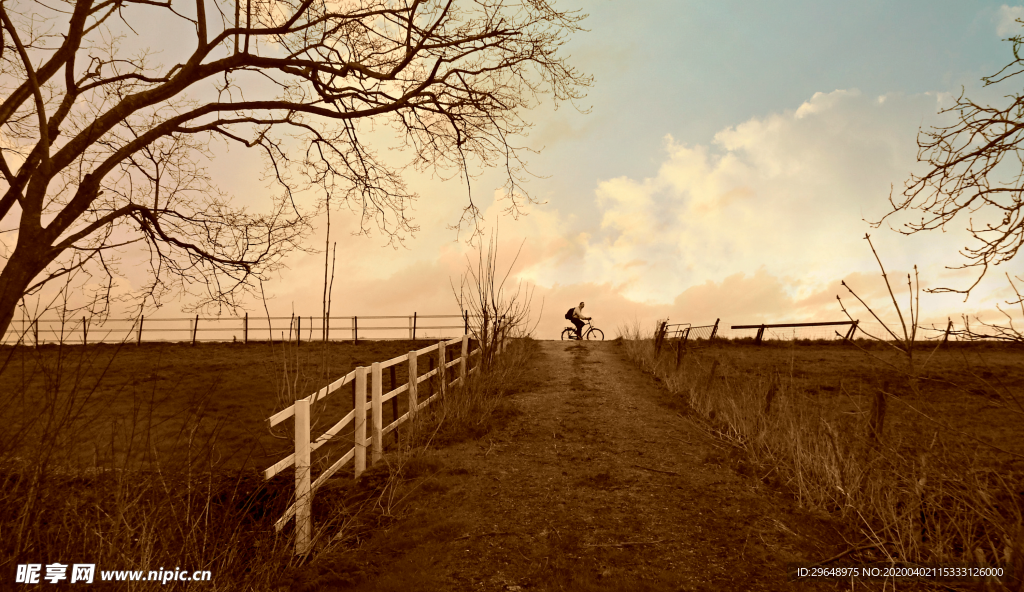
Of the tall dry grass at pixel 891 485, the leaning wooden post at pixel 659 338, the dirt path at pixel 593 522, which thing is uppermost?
the leaning wooden post at pixel 659 338

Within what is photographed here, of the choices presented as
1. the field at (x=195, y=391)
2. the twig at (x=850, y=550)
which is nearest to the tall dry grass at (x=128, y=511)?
the field at (x=195, y=391)

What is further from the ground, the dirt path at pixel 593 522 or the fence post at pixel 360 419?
the fence post at pixel 360 419

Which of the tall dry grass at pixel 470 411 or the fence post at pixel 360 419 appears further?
the tall dry grass at pixel 470 411

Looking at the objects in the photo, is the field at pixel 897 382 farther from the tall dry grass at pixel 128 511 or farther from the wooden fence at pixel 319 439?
the tall dry grass at pixel 128 511

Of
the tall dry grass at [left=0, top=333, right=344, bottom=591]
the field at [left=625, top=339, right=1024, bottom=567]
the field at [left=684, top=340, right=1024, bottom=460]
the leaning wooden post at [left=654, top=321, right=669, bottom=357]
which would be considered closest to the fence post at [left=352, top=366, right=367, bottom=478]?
the tall dry grass at [left=0, top=333, right=344, bottom=591]

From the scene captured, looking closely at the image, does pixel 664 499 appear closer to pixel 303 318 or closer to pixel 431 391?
pixel 431 391

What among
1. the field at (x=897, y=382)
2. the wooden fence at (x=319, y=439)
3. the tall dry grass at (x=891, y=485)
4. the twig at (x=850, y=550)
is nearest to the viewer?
the tall dry grass at (x=891, y=485)

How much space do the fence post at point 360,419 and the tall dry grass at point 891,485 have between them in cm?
447

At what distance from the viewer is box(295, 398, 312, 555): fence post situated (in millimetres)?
4691

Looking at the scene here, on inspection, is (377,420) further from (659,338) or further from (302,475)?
(659,338)

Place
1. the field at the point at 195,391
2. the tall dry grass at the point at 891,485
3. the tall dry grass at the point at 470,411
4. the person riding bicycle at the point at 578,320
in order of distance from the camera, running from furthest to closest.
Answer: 1. the person riding bicycle at the point at 578,320
2. the tall dry grass at the point at 470,411
3. the field at the point at 195,391
4. the tall dry grass at the point at 891,485

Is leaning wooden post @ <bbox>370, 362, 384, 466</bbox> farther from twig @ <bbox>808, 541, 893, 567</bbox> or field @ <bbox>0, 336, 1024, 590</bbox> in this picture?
twig @ <bbox>808, 541, 893, 567</bbox>

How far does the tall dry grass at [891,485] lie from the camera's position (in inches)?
155

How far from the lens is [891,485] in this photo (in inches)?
188
